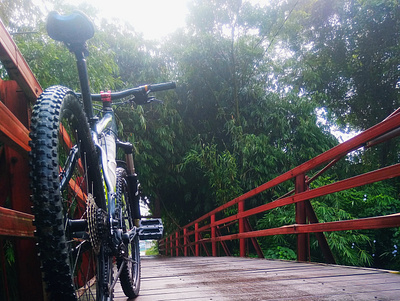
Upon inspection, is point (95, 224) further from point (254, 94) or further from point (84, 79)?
point (254, 94)

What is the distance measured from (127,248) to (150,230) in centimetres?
50

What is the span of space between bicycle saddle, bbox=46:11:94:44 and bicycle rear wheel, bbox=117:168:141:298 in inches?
27.2

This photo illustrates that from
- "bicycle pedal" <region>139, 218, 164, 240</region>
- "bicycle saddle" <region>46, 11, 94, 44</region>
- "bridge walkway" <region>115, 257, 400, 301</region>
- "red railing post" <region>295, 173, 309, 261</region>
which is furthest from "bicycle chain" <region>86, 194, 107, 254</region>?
"red railing post" <region>295, 173, 309, 261</region>

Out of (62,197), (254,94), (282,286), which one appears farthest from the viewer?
(254,94)

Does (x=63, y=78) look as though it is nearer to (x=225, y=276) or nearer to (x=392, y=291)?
(x=225, y=276)

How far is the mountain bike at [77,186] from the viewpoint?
904mm

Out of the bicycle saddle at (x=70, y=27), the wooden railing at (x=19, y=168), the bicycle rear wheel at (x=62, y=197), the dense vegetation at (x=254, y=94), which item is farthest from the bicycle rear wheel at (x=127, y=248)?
the dense vegetation at (x=254, y=94)

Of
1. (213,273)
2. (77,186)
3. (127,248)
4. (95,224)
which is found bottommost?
(213,273)

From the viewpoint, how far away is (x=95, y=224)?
1.25 metres

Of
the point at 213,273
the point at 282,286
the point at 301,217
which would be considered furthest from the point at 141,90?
the point at 301,217

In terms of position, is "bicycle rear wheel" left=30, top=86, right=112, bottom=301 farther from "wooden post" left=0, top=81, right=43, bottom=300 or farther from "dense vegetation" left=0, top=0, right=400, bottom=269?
"dense vegetation" left=0, top=0, right=400, bottom=269

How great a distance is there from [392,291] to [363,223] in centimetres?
55

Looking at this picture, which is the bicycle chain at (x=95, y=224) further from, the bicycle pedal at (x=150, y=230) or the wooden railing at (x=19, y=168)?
the bicycle pedal at (x=150, y=230)

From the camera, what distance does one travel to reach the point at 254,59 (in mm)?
8680
